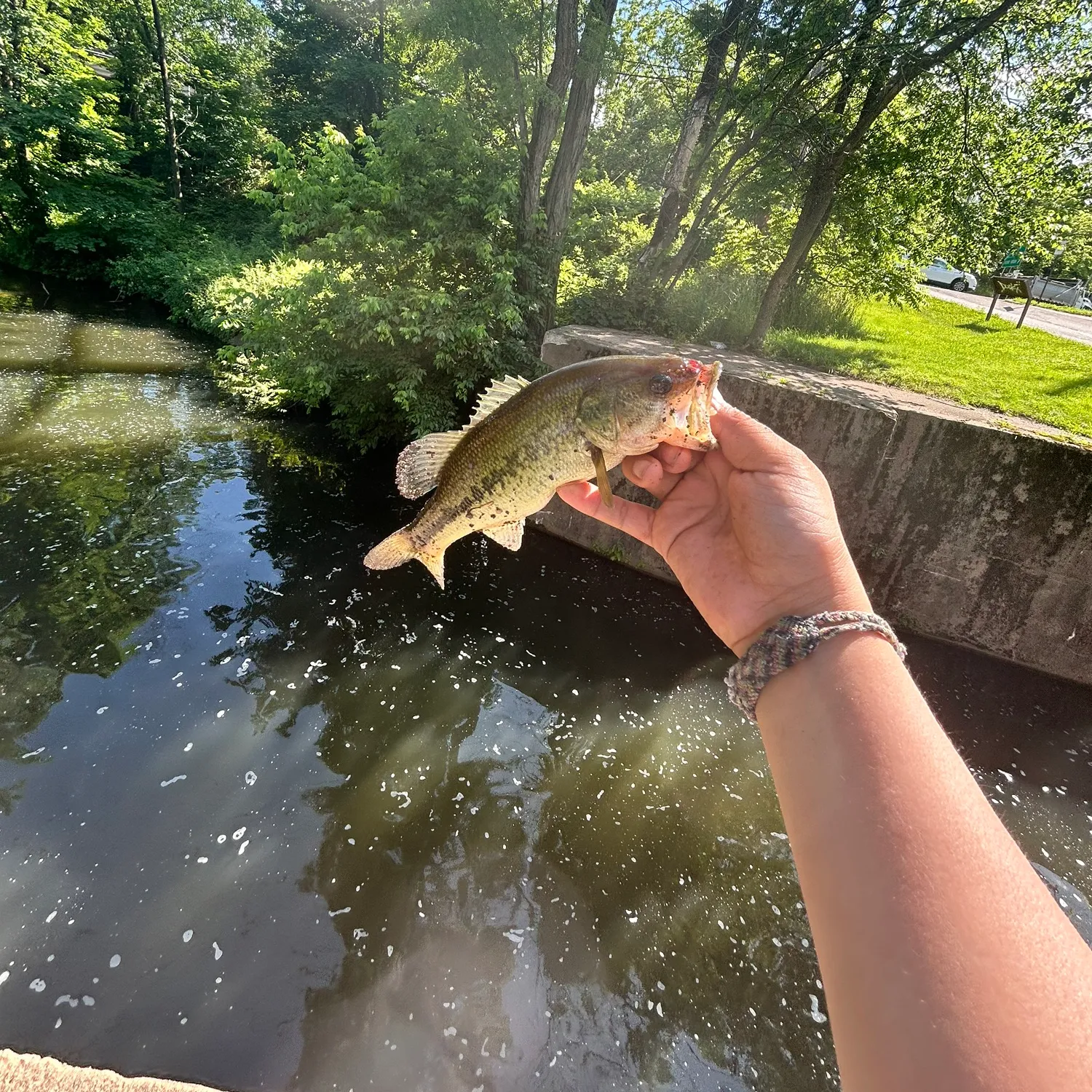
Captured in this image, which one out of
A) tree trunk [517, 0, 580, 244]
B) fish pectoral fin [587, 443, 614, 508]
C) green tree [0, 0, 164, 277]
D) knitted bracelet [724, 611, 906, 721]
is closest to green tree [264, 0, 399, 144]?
green tree [0, 0, 164, 277]

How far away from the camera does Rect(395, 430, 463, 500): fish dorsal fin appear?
3.30 metres

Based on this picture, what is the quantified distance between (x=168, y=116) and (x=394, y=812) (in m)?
38.5

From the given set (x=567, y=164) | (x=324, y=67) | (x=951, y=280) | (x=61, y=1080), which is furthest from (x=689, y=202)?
(x=324, y=67)

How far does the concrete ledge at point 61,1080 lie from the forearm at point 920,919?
11.3 feet

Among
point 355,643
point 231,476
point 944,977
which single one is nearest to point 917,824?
point 944,977

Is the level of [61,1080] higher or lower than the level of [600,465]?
lower

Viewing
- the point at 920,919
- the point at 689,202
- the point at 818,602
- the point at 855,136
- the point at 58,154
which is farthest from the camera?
the point at 58,154

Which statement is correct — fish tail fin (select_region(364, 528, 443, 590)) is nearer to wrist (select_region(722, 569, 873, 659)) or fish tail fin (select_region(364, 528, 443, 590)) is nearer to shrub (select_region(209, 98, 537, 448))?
wrist (select_region(722, 569, 873, 659))

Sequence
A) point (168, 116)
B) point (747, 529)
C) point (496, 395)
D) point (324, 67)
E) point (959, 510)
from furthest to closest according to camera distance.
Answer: point (324, 67) → point (168, 116) → point (959, 510) → point (496, 395) → point (747, 529)

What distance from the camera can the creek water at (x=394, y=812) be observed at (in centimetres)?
348

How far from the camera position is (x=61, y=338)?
1650 cm

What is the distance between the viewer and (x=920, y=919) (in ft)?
4.32

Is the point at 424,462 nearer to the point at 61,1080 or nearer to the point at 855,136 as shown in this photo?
the point at 61,1080

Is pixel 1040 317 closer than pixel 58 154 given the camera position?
Yes
